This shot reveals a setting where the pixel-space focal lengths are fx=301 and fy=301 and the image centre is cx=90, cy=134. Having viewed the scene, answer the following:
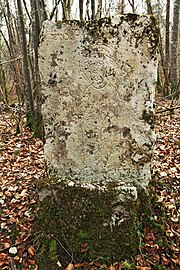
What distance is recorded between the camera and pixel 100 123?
2.65 metres

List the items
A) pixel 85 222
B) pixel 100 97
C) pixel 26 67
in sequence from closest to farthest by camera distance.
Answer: pixel 100 97
pixel 85 222
pixel 26 67

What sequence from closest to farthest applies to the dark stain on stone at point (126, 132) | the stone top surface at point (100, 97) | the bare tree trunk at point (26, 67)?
the stone top surface at point (100, 97), the dark stain on stone at point (126, 132), the bare tree trunk at point (26, 67)

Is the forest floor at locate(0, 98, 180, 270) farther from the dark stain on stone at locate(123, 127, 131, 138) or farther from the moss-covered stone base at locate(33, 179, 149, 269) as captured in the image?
the dark stain on stone at locate(123, 127, 131, 138)

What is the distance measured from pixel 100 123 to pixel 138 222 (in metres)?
1.00

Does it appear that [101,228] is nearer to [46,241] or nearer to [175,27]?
[46,241]

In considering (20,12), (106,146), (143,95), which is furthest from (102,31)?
(20,12)

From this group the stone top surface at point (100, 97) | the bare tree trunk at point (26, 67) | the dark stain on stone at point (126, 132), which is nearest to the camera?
the stone top surface at point (100, 97)

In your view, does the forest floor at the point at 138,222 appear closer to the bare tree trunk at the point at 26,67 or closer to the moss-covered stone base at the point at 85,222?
the moss-covered stone base at the point at 85,222

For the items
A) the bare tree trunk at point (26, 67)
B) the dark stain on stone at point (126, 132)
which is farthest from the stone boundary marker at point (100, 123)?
the bare tree trunk at point (26, 67)

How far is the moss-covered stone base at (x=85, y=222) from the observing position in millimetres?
2664

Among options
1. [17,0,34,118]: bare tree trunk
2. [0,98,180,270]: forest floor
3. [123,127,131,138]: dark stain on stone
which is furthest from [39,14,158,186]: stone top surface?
[17,0,34,118]: bare tree trunk

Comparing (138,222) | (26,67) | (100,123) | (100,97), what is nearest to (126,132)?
(100,123)

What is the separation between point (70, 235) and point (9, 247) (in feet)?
1.93

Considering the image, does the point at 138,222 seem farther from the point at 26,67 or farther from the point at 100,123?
the point at 26,67
